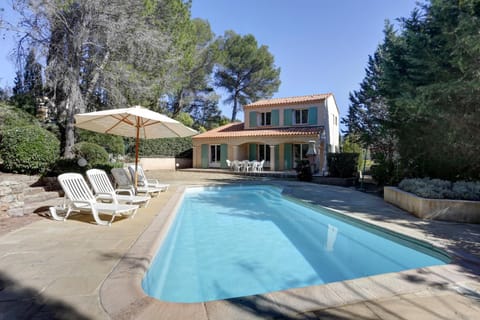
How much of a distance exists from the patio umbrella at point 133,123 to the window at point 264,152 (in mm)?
15378

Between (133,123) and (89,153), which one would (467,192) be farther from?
(89,153)

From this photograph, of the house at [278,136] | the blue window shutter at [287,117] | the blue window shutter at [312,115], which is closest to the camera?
the house at [278,136]

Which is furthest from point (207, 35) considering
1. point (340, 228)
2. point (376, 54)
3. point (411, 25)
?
point (340, 228)

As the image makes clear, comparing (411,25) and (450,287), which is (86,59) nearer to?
(411,25)

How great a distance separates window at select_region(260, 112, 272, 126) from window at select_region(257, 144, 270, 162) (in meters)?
2.29

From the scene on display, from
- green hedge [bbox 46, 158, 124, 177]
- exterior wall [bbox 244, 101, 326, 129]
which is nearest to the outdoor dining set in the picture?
exterior wall [bbox 244, 101, 326, 129]

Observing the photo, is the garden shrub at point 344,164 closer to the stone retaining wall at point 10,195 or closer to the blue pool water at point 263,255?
the blue pool water at point 263,255

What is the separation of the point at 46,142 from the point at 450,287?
11.6 meters

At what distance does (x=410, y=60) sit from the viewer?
28.8 feet

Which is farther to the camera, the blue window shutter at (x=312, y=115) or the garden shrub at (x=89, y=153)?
the blue window shutter at (x=312, y=115)

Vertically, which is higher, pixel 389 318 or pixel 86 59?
pixel 86 59

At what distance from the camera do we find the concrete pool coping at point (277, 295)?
8.23 ft

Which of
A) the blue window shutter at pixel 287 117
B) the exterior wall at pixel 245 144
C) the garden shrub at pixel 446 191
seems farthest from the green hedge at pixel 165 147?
the garden shrub at pixel 446 191

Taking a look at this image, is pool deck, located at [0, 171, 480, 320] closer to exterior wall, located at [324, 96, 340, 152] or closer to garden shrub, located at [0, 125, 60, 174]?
garden shrub, located at [0, 125, 60, 174]
